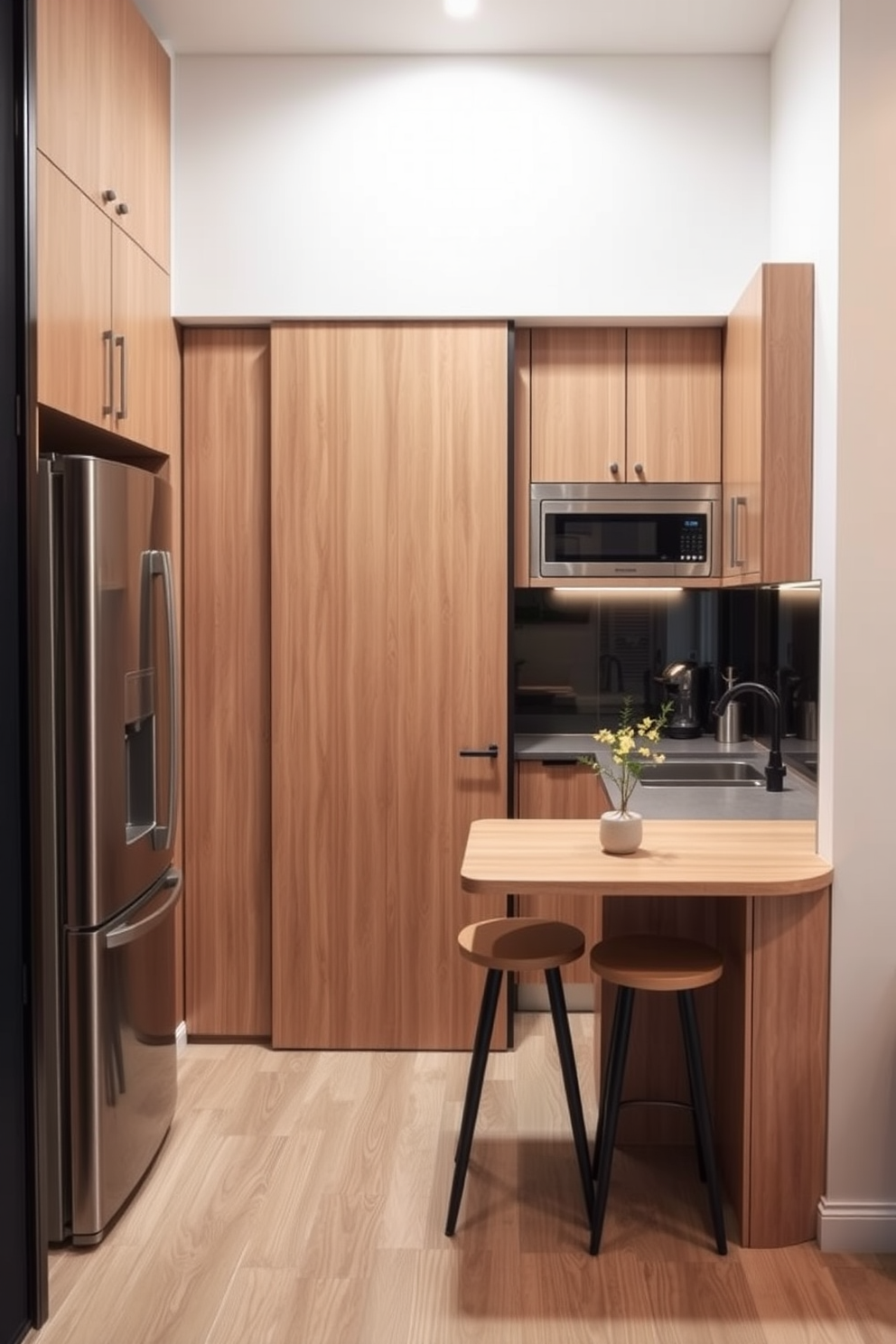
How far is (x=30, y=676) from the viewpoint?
2422mm

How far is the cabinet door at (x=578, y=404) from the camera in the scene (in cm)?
386

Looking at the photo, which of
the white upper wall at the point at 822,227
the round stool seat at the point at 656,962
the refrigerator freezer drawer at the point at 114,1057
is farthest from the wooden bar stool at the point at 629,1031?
the refrigerator freezer drawer at the point at 114,1057

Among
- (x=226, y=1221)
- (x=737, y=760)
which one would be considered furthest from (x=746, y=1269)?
(x=737, y=760)

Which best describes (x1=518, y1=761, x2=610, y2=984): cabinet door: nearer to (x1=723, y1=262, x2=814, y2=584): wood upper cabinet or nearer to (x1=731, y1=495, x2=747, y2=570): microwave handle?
(x1=731, y1=495, x2=747, y2=570): microwave handle

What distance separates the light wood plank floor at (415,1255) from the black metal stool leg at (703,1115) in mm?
68

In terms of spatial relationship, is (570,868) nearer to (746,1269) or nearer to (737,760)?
(746,1269)

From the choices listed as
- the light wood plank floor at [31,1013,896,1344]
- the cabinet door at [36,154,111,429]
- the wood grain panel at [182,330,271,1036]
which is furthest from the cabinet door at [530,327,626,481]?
the light wood plank floor at [31,1013,896,1344]

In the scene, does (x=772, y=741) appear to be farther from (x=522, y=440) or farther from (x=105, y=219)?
(x=105, y=219)

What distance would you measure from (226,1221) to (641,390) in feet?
8.89

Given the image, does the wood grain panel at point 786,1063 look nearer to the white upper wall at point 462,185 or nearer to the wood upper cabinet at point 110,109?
the white upper wall at point 462,185

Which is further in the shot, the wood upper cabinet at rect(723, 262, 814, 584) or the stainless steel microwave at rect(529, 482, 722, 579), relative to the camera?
the stainless steel microwave at rect(529, 482, 722, 579)

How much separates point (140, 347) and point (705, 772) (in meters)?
2.26

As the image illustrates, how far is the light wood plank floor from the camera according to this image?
2346 mm

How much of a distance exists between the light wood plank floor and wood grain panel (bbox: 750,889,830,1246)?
0.12m
